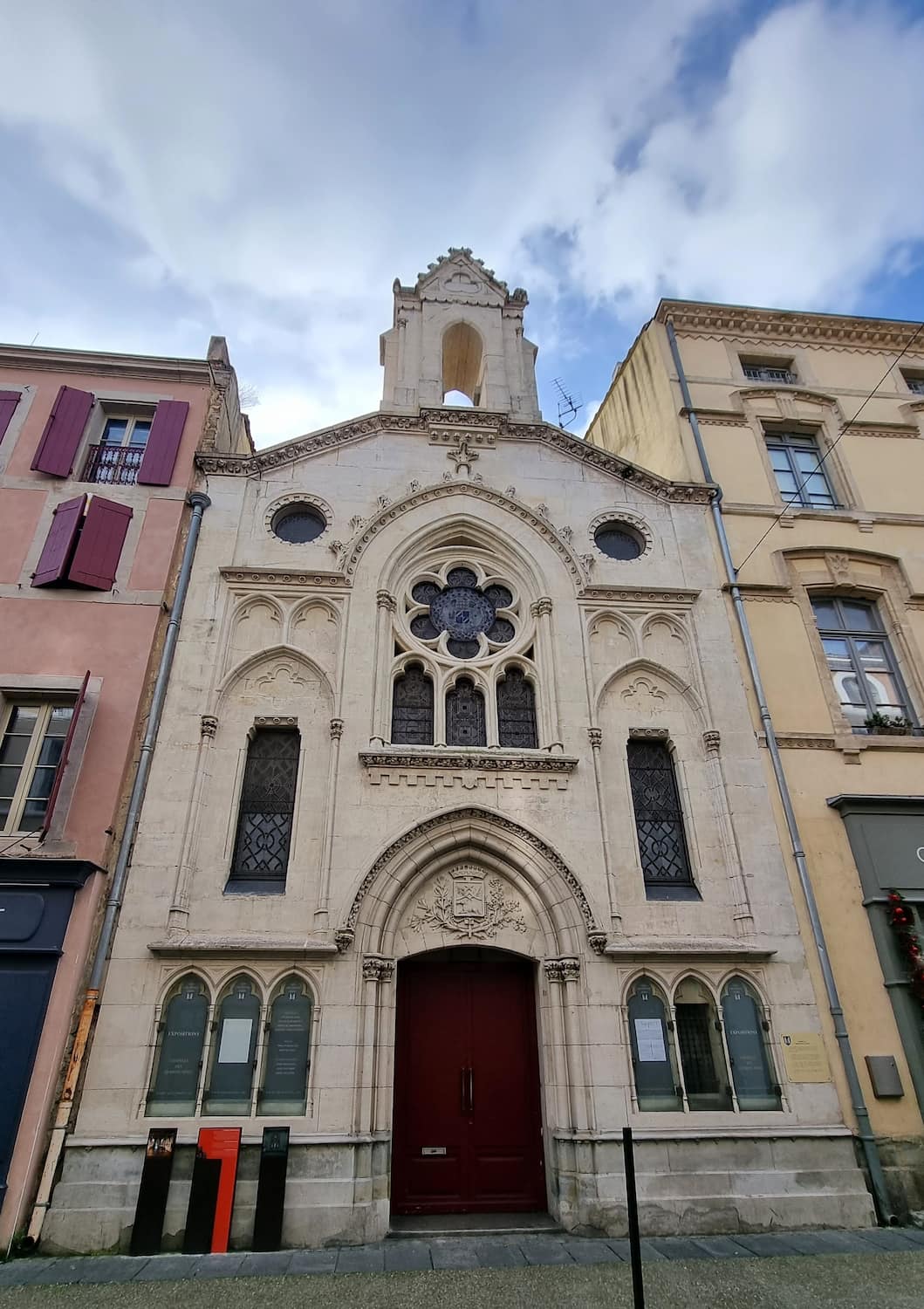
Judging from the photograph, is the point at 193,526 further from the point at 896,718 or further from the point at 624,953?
the point at 896,718

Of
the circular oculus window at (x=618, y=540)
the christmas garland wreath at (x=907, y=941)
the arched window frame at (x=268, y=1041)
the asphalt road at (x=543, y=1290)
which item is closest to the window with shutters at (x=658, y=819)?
the christmas garland wreath at (x=907, y=941)

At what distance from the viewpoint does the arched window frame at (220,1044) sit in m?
7.96

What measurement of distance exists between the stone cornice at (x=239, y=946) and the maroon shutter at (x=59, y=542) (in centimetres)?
554

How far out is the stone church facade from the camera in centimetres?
803

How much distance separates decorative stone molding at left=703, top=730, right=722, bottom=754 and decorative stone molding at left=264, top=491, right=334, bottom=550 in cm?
698

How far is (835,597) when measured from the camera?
41.3 feet

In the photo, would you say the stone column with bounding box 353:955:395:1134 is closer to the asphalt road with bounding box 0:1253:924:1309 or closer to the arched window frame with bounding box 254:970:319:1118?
the arched window frame with bounding box 254:970:319:1118

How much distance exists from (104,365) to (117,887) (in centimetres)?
929

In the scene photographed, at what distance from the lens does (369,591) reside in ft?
37.3

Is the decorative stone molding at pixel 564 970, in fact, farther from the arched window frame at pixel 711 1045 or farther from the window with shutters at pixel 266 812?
the window with shutters at pixel 266 812

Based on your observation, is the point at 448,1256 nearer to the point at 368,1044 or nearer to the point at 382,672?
the point at 368,1044

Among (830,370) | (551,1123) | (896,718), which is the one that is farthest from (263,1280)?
(830,370)

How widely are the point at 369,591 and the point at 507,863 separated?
4747 mm

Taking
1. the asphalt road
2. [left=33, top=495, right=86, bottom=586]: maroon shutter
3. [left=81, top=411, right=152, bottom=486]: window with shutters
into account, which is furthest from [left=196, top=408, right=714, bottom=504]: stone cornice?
the asphalt road
